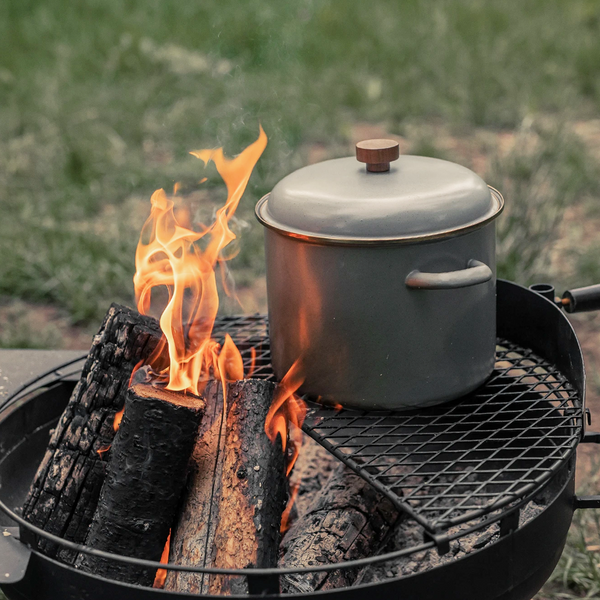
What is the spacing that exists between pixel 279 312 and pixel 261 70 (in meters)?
4.21

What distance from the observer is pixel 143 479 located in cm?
143

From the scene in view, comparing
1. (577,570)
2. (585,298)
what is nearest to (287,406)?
(585,298)

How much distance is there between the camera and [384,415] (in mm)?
1571

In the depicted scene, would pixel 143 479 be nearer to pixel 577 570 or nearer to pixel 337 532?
pixel 337 532

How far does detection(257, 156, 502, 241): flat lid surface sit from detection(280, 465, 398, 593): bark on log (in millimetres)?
658

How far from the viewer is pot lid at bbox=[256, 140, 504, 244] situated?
1.37m

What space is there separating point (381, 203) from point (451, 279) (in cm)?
19

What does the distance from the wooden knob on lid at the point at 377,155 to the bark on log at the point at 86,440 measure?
59 centimetres

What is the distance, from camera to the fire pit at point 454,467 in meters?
1.23

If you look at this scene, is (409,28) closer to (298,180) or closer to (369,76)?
(369,76)

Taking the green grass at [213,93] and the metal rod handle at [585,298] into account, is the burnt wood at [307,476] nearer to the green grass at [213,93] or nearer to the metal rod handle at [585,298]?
the metal rod handle at [585,298]

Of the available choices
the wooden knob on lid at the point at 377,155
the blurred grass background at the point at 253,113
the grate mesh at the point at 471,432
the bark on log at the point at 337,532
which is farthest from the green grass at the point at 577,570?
the blurred grass background at the point at 253,113

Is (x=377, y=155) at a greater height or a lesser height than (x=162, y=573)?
greater

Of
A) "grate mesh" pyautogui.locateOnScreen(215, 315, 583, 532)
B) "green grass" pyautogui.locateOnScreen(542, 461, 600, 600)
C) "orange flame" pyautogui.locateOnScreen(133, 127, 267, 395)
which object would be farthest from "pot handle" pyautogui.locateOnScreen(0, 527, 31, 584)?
"green grass" pyautogui.locateOnScreen(542, 461, 600, 600)
